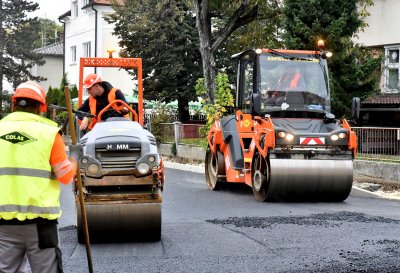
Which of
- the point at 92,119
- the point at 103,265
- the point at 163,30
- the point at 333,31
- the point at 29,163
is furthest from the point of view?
the point at 163,30

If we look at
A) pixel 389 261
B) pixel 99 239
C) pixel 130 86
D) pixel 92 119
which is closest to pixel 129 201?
pixel 99 239

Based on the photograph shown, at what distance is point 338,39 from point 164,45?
1213cm

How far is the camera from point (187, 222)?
30.4 feet

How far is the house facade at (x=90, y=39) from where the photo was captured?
39.1m

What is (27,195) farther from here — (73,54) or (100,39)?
(73,54)

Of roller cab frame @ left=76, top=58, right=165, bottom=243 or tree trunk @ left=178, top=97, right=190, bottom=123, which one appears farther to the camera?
tree trunk @ left=178, top=97, right=190, bottom=123

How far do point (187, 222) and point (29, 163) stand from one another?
5.27 m

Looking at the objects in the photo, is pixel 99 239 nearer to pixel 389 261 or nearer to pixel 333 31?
pixel 389 261

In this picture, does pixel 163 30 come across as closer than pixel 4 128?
No

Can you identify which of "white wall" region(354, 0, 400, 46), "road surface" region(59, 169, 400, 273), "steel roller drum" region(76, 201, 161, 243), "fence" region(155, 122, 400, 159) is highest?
"white wall" region(354, 0, 400, 46)

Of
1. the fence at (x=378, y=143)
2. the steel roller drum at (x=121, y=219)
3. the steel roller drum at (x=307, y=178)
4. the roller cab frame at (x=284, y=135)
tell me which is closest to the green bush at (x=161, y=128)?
the fence at (x=378, y=143)

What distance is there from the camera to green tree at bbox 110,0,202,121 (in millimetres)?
29047

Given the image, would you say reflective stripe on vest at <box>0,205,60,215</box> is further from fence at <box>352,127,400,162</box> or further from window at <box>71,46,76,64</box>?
window at <box>71,46,76,64</box>

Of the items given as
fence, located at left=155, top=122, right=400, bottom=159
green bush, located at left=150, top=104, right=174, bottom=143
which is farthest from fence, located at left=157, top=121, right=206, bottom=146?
fence, located at left=155, top=122, right=400, bottom=159
